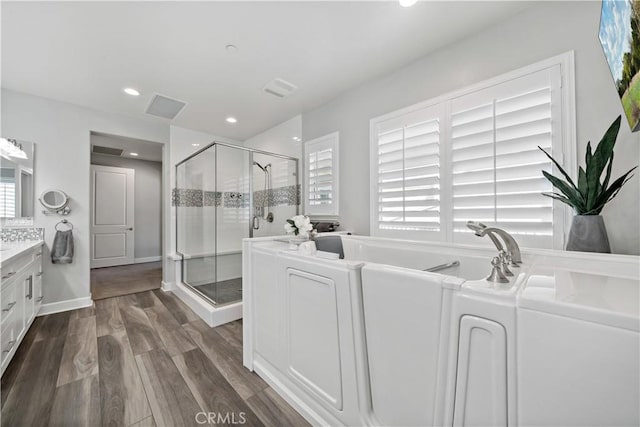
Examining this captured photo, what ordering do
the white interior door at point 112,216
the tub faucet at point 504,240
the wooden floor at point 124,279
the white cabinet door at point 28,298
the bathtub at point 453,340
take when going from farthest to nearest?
the white interior door at point 112,216 < the wooden floor at point 124,279 < the white cabinet door at point 28,298 < the tub faucet at point 504,240 < the bathtub at point 453,340

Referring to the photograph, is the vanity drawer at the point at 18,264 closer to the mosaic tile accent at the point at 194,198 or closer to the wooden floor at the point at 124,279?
the wooden floor at the point at 124,279

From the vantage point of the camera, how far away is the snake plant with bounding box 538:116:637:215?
3.84ft

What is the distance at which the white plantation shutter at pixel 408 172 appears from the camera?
1.96 m

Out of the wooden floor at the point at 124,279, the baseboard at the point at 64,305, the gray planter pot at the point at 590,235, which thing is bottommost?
the wooden floor at the point at 124,279

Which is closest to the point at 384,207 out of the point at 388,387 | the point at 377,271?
the point at 377,271

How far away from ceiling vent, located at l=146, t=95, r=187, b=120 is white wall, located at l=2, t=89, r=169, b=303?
2.06 ft

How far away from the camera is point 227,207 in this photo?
2.91 m

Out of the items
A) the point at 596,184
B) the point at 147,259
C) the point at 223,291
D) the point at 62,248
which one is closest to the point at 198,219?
the point at 223,291

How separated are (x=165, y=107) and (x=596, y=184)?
12.7 ft

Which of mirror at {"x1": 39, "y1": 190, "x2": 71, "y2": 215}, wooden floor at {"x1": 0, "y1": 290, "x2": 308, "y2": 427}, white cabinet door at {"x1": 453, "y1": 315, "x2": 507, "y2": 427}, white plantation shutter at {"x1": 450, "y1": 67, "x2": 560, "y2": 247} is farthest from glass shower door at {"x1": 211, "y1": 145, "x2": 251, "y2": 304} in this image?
white cabinet door at {"x1": 453, "y1": 315, "x2": 507, "y2": 427}

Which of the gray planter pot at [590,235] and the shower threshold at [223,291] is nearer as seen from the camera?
the gray planter pot at [590,235]

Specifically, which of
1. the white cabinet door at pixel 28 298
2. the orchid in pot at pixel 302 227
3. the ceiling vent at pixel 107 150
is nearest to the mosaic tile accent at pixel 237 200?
the orchid in pot at pixel 302 227

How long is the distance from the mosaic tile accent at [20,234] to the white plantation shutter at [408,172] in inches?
146

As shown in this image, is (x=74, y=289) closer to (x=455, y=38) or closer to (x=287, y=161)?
(x=287, y=161)
